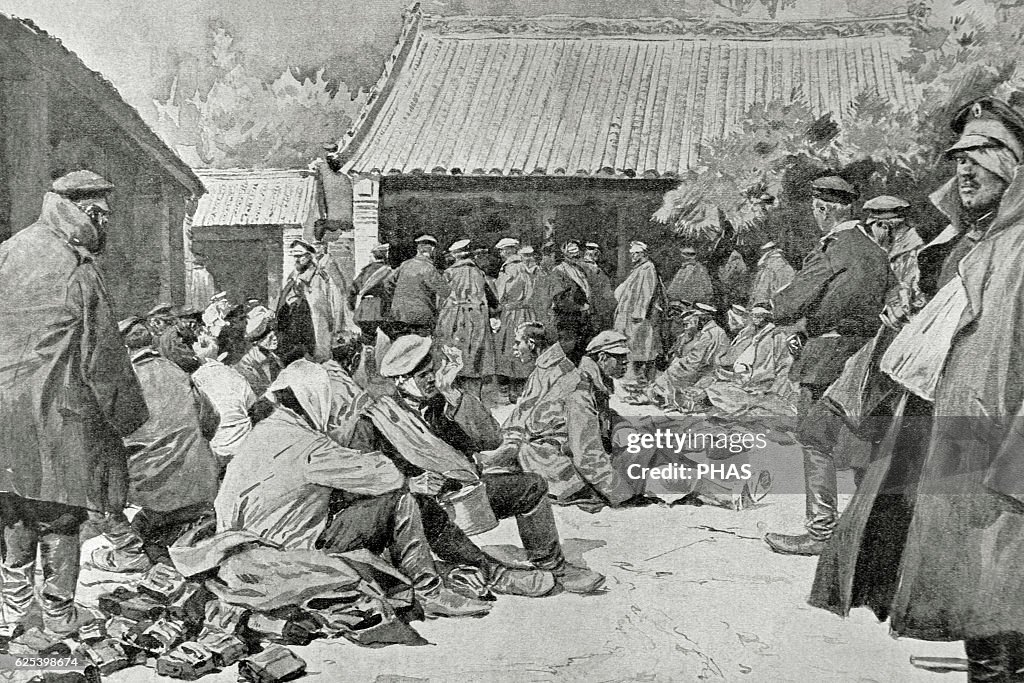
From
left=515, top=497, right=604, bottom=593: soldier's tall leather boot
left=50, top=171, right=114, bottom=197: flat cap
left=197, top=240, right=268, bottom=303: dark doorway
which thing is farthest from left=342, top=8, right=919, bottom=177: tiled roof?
left=515, top=497, right=604, bottom=593: soldier's tall leather boot

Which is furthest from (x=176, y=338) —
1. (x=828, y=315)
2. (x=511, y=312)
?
(x=828, y=315)

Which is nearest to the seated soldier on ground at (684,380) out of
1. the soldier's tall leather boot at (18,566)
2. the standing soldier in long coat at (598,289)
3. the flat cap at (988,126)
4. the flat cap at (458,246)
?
the standing soldier in long coat at (598,289)

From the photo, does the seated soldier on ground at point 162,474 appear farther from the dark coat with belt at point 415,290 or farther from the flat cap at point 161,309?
the dark coat with belt at point 415,290

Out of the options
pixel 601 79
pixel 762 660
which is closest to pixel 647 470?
pixel 762 660

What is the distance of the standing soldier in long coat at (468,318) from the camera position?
13.6ft

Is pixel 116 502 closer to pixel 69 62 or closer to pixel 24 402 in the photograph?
pixel 24 402

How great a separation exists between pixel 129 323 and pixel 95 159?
0.75m

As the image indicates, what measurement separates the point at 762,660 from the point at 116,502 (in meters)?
2.97

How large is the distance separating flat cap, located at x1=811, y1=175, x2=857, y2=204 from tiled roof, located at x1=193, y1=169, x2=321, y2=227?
7.49ft

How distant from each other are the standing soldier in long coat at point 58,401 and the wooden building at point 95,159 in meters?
0.09

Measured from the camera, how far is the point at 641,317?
13.5 ft

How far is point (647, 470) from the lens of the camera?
413 centimetres

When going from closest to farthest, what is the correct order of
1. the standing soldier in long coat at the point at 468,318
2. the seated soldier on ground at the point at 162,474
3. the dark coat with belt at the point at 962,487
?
1. the dark coat with belt at the point at 962,487
2. the seated soldier on ground at the point at 162,474
3. the standing soldier in long coat at the point at 468,318

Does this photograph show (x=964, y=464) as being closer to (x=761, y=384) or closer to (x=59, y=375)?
(x=761, y=384)
